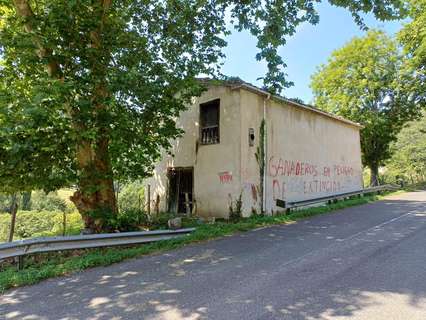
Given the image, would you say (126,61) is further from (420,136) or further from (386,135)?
(420,136)

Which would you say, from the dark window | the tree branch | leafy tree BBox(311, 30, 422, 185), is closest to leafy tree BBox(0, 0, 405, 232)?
the tree branch

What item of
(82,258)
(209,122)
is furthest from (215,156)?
(82,258)

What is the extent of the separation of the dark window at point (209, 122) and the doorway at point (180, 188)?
156cm

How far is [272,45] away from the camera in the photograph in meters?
7.63

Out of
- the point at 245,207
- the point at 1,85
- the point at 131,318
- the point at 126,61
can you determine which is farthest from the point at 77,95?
the point at 245,207

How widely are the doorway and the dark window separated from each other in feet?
5.13

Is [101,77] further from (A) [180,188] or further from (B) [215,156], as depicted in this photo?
(A) [180,188]

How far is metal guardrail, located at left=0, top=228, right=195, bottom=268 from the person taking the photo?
5.70m

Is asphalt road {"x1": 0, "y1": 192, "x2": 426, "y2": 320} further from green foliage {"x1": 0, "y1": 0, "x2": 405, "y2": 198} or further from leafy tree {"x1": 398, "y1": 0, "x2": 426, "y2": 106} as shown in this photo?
leafy tree {"x1": 398, "y1": 0, "x2": 426, "y2": 106}

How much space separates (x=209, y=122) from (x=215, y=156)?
1592 millimetres

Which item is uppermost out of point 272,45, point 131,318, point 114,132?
point 272,45

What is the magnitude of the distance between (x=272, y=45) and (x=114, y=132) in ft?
14.8

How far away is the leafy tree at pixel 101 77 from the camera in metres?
7.05

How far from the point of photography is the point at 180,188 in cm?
1376
